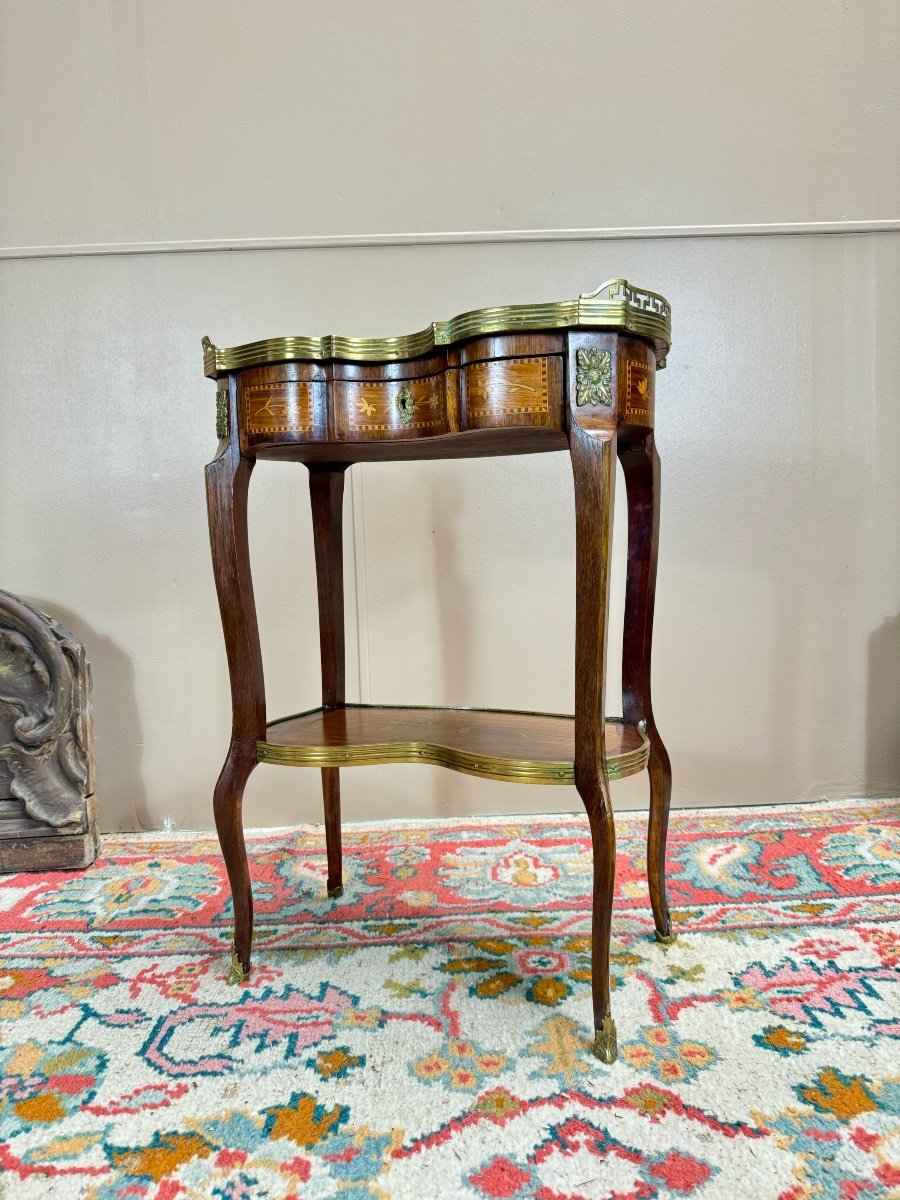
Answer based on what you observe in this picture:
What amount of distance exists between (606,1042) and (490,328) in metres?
1.31

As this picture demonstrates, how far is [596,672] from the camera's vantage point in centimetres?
156

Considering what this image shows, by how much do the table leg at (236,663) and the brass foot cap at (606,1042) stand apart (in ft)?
2.56

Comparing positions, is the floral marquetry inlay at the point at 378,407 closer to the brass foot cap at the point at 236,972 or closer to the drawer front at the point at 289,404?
the drawer front at the point at 289,404

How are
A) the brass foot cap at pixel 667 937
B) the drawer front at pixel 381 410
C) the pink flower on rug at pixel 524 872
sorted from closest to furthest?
the drawer front at pixel 381 410 → the brass foot cap at pixel 667 937 → the pink flower on rug at pixel 524 872

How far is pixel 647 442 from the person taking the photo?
1808 mm

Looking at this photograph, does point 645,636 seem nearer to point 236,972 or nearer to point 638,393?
point 638,393

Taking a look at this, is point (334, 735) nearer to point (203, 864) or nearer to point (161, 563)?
point (203, 864)

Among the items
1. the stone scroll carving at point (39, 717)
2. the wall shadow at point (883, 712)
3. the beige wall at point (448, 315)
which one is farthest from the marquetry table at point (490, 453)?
the wall shadow at point (883, 712)

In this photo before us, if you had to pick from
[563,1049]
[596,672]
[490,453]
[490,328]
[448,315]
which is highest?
[448,315]

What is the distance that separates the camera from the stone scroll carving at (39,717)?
8.13 feet

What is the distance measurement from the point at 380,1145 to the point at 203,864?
1399mm

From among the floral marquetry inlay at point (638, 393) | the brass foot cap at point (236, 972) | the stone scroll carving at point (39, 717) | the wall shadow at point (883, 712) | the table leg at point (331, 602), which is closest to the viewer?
the floral marquetry inlay at point (638, 393)

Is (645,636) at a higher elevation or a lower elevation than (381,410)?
lower

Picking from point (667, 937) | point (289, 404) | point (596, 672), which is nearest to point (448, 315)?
point (289, 404)
